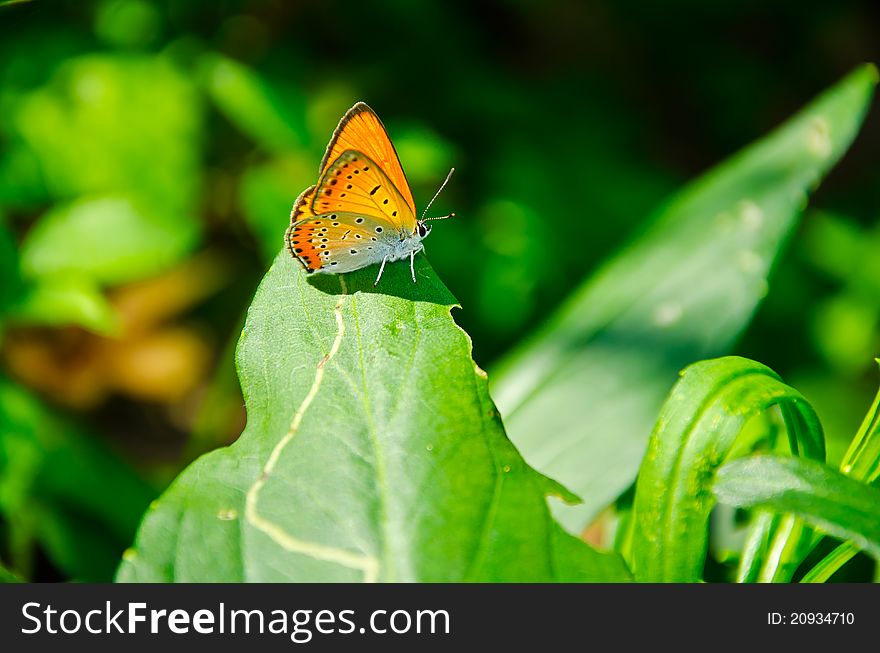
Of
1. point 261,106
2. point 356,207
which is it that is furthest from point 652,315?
point 261,106

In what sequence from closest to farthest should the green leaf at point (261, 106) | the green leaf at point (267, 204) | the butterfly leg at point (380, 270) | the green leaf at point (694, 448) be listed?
the green leaf at point (694, 448) < the butterfly leg at point (380, 270) < the green leaf at point (267, 204) < the green leaf at point (261, 106)

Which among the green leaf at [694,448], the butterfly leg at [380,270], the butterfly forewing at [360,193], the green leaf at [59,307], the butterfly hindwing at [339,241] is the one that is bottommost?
the green leaf at [694,448]

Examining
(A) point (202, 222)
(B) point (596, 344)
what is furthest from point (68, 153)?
(B) point (596, 344)

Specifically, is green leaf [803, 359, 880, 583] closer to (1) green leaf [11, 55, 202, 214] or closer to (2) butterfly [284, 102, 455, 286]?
(2) butterfly [284, 102, 455, 286]

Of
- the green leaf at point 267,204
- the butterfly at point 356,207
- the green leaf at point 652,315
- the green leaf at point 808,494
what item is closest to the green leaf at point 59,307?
the green leaf at point 267,204

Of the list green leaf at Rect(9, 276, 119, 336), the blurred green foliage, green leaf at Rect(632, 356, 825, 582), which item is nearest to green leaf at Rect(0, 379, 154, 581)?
the blurred green foliage

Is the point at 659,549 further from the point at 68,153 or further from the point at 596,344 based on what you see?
the point at 68,153

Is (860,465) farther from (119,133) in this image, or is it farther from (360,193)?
(119,133)

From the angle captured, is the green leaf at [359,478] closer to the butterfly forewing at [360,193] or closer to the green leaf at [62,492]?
the butterfly forewing at [360,193]
